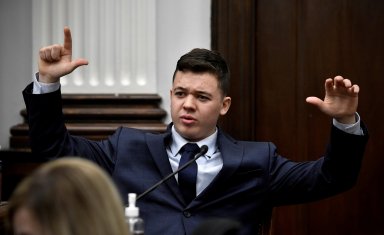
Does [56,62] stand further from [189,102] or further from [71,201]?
[71,201]

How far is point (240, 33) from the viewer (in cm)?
346

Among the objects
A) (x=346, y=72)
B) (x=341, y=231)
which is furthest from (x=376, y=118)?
(x=341, y=231)

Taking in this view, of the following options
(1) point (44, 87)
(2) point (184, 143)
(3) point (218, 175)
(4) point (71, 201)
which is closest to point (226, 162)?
(3) point (218, 175)

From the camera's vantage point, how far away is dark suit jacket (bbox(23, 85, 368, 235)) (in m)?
2.38

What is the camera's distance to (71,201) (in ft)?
3.50

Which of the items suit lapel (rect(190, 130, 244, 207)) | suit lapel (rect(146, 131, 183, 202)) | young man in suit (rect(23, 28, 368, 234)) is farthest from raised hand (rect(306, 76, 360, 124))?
suit lapel (rect(146, 131, 183, 202))

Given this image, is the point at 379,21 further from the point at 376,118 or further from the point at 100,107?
the point at 100,107

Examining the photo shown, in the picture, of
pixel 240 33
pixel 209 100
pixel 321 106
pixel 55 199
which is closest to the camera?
pixel 55 199

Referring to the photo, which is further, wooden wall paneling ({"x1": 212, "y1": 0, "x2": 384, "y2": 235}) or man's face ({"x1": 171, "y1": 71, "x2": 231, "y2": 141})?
wooden wall paneling ({"x1": 212, "y1": 0, "x2": 384, "y2": 235})

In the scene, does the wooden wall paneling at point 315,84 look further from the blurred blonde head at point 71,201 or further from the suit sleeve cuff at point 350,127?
the blurred blonde head at point 71,201

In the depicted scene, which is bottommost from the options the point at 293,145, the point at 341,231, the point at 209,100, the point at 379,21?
the point at 341,231

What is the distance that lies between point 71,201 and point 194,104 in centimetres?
151

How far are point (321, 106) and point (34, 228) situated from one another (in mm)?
1454

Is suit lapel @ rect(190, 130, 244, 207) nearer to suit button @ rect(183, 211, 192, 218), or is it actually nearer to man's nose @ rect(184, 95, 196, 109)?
suit button @ rect(183, 211, 192, 218)
